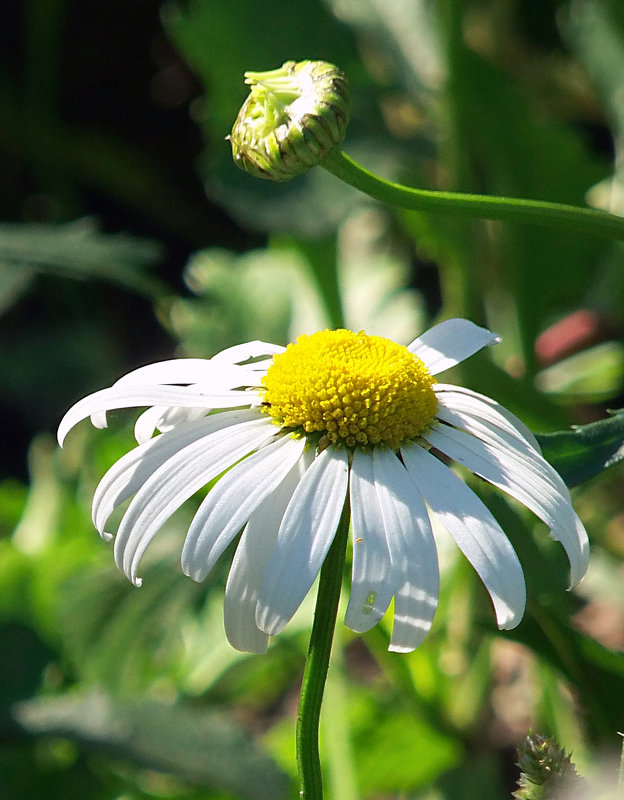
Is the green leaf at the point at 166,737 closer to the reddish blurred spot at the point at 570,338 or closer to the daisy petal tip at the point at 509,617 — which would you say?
the daisy petal tip at the point at 509,617

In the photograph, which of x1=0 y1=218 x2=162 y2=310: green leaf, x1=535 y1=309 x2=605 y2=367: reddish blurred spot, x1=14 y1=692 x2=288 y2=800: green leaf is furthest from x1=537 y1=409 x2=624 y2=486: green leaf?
x1=535 y1=309 x2=605 y2=367: reddish blurred spot

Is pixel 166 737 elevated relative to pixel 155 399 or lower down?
lower down

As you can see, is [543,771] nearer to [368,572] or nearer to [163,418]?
[368,572]

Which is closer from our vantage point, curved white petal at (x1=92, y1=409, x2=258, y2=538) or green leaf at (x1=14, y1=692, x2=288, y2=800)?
curved white petal at (x1=92, y1=409, x2=258, y2=538)

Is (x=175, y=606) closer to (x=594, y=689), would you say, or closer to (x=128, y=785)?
(x=128, y=785)

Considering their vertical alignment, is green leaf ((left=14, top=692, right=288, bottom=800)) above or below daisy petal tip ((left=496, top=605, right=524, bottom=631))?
below

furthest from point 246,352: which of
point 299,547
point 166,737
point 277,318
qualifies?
point 277,318

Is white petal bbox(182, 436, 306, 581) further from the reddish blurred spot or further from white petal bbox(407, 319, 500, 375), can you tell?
the reddish blurred spot
